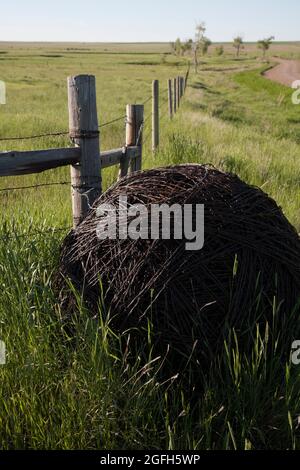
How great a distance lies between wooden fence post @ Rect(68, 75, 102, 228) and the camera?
294cm

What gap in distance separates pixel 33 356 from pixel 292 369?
3.72 ft

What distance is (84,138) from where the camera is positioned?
3.01 m

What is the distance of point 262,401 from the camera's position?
2.00m

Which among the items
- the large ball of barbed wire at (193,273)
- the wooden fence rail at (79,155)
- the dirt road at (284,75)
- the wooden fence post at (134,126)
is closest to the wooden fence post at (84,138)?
the wooden fence rail at (79,155)

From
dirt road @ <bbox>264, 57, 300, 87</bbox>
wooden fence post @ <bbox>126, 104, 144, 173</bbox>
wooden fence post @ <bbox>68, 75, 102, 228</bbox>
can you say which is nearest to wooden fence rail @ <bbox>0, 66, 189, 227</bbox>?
wooden fence post @ <bbox>68, 75, 102, 228</bbox>

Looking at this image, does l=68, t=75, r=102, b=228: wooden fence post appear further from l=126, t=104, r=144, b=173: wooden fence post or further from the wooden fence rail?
l=126, t=104, r=144, b=173: wooden fence post

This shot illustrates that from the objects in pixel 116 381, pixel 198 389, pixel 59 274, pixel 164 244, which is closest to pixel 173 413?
pixel 198 389

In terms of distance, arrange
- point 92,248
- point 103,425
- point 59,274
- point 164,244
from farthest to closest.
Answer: point 59,274
point 92,248
point 164,244
point 103,425

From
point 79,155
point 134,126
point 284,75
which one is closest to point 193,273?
point 79,155

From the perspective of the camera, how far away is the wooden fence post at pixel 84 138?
9.64ft

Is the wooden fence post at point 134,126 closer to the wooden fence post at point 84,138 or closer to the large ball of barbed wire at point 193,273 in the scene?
the wooden fence post at point 84,138

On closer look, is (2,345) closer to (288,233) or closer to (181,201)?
(181,201)

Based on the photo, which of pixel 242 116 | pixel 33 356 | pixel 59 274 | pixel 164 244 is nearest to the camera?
pixel 33 356

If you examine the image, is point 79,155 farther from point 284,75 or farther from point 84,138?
point 284,75
